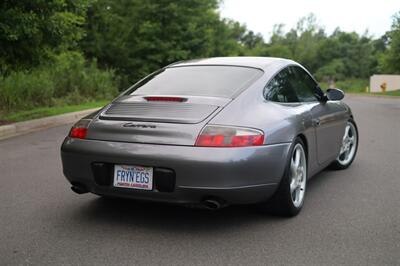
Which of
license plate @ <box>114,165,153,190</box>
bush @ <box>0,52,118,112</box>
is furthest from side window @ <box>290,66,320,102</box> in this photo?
bush @ <box>0,52,118,112</box>

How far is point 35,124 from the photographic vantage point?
11.1 metres

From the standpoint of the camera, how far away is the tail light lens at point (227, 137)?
3.74 meters

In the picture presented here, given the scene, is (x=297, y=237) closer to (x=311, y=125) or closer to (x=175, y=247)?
(x=175, y=247)

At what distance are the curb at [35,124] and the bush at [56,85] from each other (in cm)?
128

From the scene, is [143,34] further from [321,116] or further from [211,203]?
[211,203]

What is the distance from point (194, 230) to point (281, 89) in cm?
157

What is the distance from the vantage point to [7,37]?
977 centimetres

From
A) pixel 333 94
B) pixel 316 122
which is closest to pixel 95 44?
pixel 333 94

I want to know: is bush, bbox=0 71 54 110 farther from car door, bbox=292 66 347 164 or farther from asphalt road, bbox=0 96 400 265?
car door, bbox=292 66 347 164

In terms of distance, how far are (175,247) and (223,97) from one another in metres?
1.30

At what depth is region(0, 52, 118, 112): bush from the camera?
14109 millimetres

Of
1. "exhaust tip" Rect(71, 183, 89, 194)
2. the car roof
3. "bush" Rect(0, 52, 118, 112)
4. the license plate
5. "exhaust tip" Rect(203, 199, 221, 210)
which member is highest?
the car roof

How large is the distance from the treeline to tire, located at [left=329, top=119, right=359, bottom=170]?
6.40 meters

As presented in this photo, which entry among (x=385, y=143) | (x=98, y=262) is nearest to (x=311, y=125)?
(x=98, y=262)
